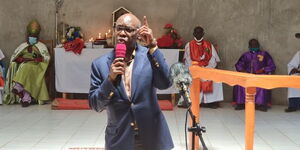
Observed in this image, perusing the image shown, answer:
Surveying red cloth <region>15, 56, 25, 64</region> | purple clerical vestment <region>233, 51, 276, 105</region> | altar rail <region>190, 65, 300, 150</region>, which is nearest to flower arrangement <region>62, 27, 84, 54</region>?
red cloth <region>15, 56, 25, 64</region>

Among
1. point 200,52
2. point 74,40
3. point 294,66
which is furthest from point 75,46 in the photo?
point 294,66

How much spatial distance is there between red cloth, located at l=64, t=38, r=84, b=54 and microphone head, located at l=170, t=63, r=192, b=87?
5992mm

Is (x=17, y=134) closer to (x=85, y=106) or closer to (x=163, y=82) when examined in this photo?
(x=85, y=106)

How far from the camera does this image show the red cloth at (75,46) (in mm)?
8109

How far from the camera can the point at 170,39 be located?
834 cm

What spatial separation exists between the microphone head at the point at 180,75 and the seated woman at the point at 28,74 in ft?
20.1

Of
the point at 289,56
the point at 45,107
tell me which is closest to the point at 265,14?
the point at 289,56

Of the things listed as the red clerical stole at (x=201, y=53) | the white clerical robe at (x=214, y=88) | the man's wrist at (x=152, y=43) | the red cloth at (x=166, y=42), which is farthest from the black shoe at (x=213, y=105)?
the man's wrist at (x=152, y=43)

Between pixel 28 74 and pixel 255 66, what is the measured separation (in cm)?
393

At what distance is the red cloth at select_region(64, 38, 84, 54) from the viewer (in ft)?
26.6

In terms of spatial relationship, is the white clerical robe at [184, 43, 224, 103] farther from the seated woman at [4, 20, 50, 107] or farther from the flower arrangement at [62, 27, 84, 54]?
the seated woman at [4, 20, 50, 107]

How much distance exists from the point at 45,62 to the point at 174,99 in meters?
2.38

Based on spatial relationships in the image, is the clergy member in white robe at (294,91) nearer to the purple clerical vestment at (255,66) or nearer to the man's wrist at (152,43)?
the purple clerical vestment at (255,66)

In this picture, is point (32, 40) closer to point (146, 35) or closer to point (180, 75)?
point (146, 35)
